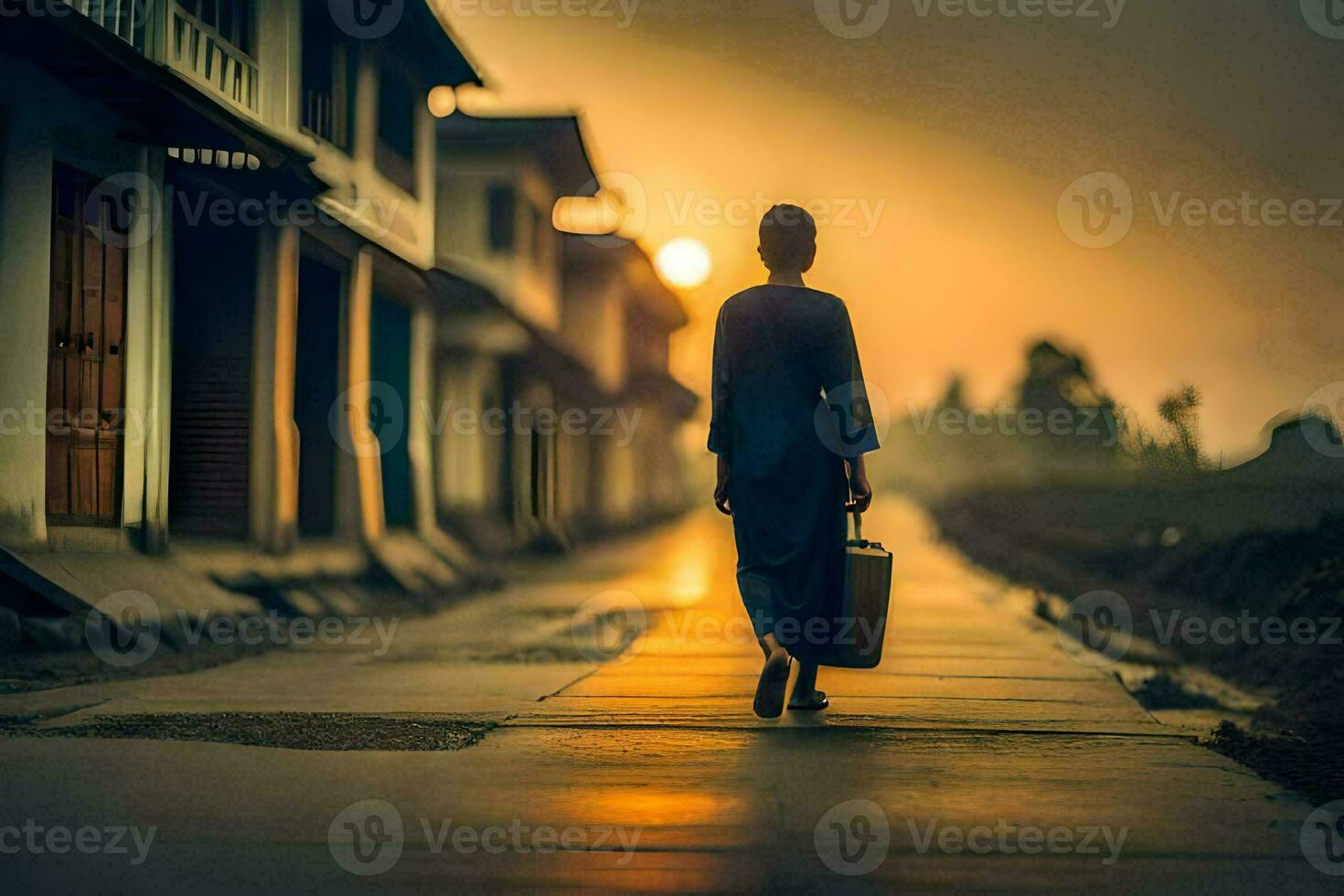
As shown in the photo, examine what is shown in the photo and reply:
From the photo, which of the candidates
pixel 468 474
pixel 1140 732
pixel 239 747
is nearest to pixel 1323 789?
pixel 1140 732

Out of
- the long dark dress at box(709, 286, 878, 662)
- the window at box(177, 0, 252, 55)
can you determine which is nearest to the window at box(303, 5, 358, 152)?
the window at box(177, 0, 252, 55)

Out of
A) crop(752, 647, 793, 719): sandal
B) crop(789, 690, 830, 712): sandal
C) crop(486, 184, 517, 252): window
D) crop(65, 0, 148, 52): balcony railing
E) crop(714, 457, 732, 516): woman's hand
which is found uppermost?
crop(486, 184, 517, 252): window

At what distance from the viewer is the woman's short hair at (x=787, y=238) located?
6281mm

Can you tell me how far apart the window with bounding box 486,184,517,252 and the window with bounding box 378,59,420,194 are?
7.86 m

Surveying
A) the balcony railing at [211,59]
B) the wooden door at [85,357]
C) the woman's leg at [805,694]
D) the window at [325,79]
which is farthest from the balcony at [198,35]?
the woman's leg at [805,694]

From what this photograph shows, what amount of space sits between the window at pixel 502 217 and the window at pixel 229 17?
13.1 metres

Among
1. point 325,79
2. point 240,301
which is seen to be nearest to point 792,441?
point 240,301

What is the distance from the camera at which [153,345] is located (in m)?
10.9

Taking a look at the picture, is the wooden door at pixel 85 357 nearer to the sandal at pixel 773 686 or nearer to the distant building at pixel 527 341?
the sandal at pixel 773 686

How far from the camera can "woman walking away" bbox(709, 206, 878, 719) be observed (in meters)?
6.13

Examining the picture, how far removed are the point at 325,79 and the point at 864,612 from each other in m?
11.5

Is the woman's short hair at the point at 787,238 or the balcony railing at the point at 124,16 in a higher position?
the balcony railing at the point at 124,16

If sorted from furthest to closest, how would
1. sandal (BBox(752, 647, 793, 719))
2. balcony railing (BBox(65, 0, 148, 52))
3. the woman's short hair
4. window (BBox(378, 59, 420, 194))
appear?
window (BBox(378, 59, 420, 194)) → balcony railing (BBox(65, 0, 148, 52)) → the woman's short hair → sandal (BBox(752, 647, 793, 719))

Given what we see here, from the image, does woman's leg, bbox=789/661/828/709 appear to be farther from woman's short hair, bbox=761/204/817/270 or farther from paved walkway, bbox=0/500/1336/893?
woman's short hair, bbox=761/204/817/270
